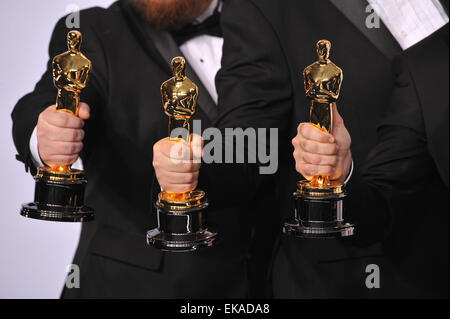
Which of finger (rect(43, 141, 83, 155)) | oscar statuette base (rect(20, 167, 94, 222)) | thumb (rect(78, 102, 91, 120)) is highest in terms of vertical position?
thumb (rect(78, 102, 91, 120))

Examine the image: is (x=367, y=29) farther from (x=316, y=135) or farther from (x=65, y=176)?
(x=65, y=176)

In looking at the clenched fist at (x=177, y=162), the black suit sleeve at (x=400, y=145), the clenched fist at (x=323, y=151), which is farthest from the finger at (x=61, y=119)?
the black suit sleeve at (x=400, y=145)

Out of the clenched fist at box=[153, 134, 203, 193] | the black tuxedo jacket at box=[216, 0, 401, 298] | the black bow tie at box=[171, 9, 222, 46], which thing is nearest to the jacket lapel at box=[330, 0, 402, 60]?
the black tuxedo jacket at box=[216, 0, 401, 298]

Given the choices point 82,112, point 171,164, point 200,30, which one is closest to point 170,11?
point 200,30

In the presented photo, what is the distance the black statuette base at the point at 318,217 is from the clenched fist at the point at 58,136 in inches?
10.1

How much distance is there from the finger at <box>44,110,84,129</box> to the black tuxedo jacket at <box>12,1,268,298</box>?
272 millimetres

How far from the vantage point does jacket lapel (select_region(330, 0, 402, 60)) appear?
0.89 meters

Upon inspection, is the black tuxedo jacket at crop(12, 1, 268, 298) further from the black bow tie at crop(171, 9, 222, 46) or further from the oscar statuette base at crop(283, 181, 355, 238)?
the oscar statuette base at crop(283, 181, 355, 238)

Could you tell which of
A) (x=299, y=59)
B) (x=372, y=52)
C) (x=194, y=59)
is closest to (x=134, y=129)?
(x=194, y=59)

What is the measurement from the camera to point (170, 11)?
1.01 meters

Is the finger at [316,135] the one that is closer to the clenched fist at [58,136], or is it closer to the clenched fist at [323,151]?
the clenched fist at [323,151]

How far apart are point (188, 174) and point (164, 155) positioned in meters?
0.03

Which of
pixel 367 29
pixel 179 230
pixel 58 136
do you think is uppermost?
pixel 367 29

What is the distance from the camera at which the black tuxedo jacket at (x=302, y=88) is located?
2.97 feet
